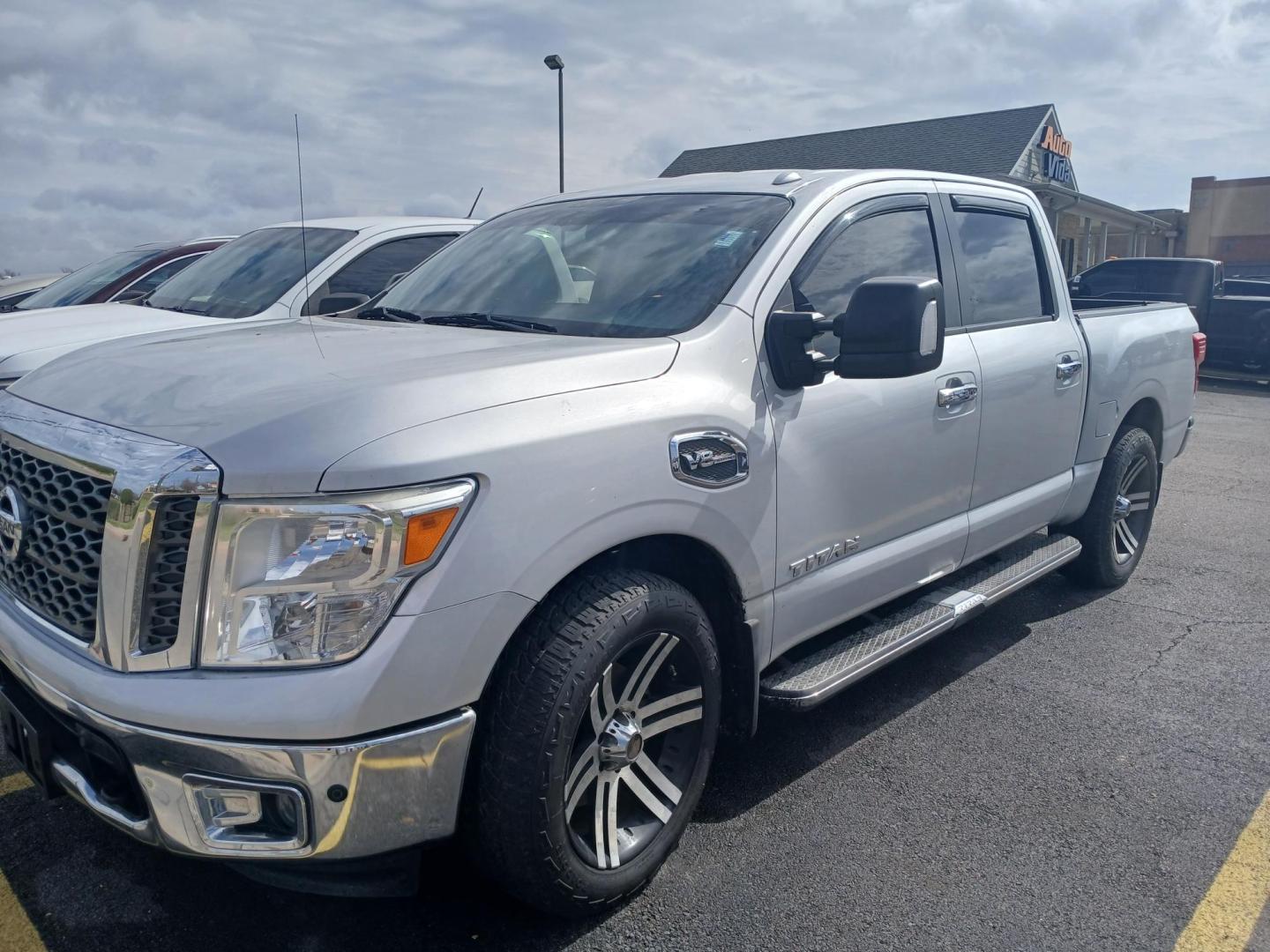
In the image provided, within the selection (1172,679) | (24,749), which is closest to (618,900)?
(24,749)

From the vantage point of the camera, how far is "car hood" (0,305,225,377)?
5555mm

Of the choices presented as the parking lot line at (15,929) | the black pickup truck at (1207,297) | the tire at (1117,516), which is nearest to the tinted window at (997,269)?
the tire at (1117,516)

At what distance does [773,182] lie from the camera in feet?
11.6

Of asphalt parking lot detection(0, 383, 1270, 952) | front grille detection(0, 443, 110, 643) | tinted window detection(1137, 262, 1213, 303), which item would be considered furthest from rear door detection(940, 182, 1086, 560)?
tinted window detection(1137, 262, 1213, 303)

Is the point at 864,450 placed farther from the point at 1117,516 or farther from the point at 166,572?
the point at 1117,516

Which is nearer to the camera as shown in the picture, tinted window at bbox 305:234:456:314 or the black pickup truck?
tinted window at bbox 305:234:456:314

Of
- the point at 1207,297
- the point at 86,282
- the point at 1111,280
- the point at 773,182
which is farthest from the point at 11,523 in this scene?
the point at 1207,297

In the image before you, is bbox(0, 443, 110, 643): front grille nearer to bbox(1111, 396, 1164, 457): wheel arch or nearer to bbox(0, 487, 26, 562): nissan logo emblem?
bbox(0, 487, 26, 562): nissan logo emblem

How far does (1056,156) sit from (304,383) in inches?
1064

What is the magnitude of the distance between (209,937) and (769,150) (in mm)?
27228

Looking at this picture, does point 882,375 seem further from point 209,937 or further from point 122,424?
point 209,937

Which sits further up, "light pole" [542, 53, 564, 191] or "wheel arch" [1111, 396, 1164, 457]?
"light pole" [542, 53, 564, 191]

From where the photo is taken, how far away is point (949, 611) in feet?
12.1

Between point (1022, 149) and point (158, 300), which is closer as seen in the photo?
point (158, 300)
